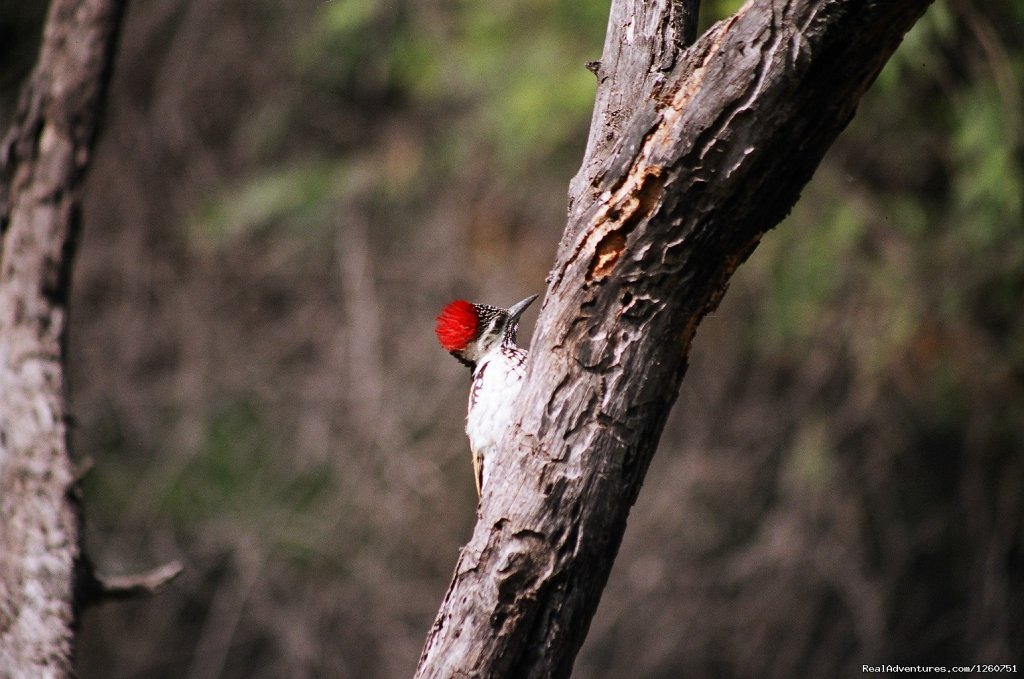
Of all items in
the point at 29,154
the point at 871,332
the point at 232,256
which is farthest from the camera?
the point at 232,256

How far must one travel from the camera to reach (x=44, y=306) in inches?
125

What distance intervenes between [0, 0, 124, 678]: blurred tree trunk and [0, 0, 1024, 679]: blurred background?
3085mm

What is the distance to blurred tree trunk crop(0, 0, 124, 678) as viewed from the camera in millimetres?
2795

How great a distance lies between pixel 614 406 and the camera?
2.09 meters

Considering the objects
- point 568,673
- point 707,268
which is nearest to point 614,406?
point 707,268

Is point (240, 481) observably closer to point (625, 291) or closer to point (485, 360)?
point (485, 360)

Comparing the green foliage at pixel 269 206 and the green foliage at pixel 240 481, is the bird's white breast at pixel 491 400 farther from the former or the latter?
the green foliage at pixel 269 206

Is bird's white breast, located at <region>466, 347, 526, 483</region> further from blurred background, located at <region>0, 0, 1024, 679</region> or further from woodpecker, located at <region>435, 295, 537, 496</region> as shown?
blurred background, located at <region>0, 0, 1024, 679</region>

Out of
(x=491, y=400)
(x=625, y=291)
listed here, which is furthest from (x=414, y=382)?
(x=625, y=291)

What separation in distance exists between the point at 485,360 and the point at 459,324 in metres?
0.18

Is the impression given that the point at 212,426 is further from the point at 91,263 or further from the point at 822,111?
the point at 822,111

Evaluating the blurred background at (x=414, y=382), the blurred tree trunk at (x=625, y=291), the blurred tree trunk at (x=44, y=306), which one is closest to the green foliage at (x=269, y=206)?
the blurred background at (x=414, y=382)

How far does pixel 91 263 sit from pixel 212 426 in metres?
1.56

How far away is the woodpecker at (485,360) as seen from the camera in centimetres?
342
